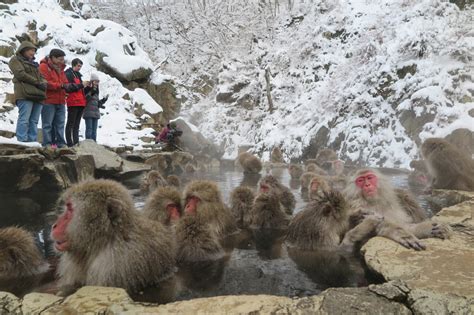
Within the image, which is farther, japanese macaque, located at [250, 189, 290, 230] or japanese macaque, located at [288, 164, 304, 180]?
japanese macaque, located at [288, 164, 304, 180]

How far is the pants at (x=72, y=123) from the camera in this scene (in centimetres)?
725

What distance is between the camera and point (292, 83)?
17984mm

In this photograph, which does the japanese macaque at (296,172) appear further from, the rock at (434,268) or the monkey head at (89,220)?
the monkey head at (89,220)

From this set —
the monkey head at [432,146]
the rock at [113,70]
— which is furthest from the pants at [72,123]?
the rock at [113,70]

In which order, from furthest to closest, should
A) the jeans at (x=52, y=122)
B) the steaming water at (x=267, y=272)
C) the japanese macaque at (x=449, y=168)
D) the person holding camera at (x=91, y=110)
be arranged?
the person holding camera at (x=91, y=110)
the jeans at (x=52, y=122)
the japanese macaque at (x=449, y=168)
the steaming water at (x=267, y=272)

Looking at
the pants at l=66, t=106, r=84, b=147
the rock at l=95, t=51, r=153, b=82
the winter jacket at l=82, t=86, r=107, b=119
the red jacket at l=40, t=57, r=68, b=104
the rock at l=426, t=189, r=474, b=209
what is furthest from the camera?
the rock at l=95, t=51, r=153, b=82

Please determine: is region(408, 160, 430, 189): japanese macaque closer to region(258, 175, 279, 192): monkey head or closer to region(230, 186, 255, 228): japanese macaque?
region(258, 175, 279, 192): monkey head

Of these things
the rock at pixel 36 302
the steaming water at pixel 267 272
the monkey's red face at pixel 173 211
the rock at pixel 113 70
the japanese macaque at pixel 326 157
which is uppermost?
the rock at pixel 113 70

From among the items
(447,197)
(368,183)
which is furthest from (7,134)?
(447,197)

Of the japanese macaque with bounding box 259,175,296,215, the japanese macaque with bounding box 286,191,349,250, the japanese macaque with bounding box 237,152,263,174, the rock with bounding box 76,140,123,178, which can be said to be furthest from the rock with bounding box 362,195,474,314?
the japanese macaque with bounding box 237,152,263,174

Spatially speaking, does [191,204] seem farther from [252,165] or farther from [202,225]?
[252,165]

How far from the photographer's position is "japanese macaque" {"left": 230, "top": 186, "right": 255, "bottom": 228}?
374 centimetres

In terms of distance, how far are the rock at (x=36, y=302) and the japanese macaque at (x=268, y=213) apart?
2.06 m

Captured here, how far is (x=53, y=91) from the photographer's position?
6422 mm
